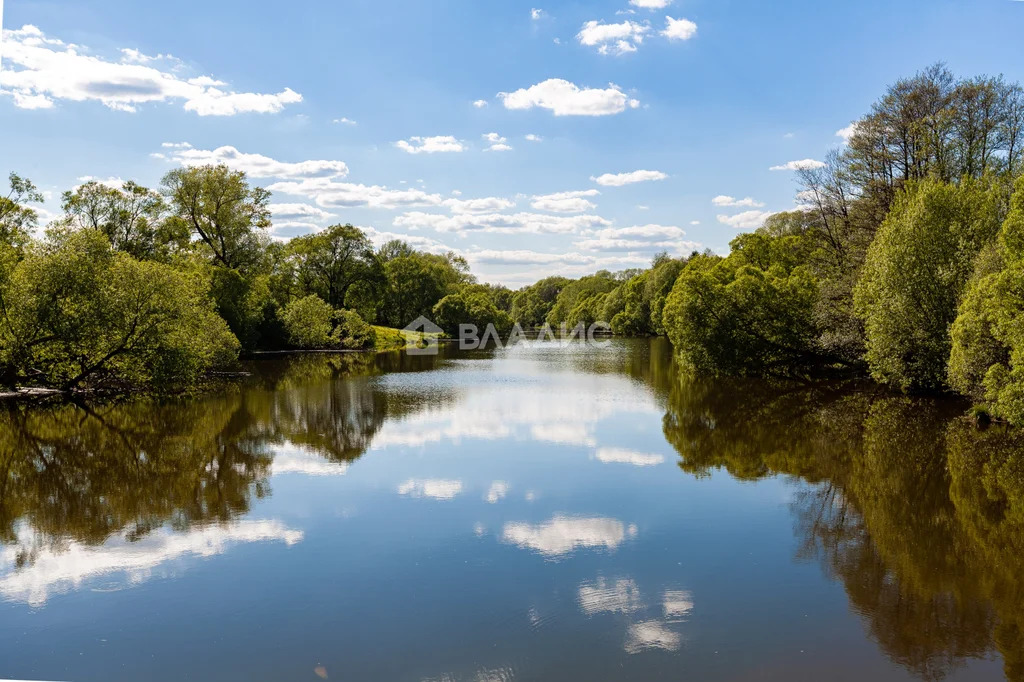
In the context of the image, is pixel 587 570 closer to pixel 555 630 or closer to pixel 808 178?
pixel 555 630

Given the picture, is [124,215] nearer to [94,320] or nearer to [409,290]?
[94,320]

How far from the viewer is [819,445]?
1775 centimetres

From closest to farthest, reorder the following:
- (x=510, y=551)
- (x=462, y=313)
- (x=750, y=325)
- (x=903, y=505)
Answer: (x=510, y=551) < (x=903, y=505) < (x=750, y=325) < (x=462, y=313)

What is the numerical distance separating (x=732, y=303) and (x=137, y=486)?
94.3 ft

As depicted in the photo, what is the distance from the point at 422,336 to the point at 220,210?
26292 millimetres

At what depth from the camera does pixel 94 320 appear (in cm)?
2512

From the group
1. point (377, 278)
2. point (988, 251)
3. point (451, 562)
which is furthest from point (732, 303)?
point (377, 278)

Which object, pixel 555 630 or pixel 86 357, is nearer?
pixel 555 630

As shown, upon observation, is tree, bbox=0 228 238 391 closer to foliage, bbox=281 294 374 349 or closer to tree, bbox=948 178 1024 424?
foliage, bbox=281 294 374 349

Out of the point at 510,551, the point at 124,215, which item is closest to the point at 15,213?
the point at 124,215

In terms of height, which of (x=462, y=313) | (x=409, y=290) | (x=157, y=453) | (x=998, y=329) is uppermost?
(x=409, y=290)

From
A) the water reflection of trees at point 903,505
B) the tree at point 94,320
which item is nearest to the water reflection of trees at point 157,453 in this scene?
the tree at point 94,320

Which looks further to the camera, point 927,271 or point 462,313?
point 462,313

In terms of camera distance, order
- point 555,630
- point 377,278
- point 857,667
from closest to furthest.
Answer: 1. point 857,667
2. point 555,630
3. point 377,278
